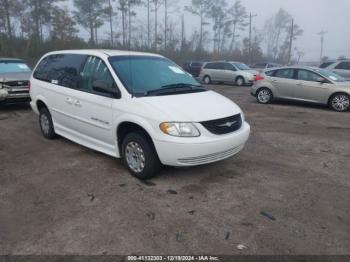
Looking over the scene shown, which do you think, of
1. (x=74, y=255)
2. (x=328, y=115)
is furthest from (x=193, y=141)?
(x=328, y=115)

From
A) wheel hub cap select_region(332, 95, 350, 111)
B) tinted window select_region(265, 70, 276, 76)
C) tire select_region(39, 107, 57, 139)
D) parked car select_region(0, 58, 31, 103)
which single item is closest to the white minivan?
tire select_region(39, 107, 57, 139)

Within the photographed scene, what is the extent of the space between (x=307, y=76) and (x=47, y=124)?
29.9 ft

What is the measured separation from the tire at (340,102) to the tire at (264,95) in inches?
91.1

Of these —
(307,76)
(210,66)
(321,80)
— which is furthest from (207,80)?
(321,80)

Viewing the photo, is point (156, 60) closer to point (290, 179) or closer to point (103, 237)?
point (290, 179)

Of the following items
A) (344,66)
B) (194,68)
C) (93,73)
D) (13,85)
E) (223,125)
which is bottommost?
(223,125)

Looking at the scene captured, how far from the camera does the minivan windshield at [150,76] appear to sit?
492 centimetres

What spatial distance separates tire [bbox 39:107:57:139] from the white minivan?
0.42 m

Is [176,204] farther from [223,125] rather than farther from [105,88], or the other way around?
[105,88]

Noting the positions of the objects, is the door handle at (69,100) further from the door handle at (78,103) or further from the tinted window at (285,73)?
the tinted window at (285,73)

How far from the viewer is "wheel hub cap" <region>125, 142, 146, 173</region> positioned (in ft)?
15.3

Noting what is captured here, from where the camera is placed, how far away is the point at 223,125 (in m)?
4.58

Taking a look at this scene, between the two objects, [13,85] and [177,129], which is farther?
[13,85]

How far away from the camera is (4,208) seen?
3992mm
